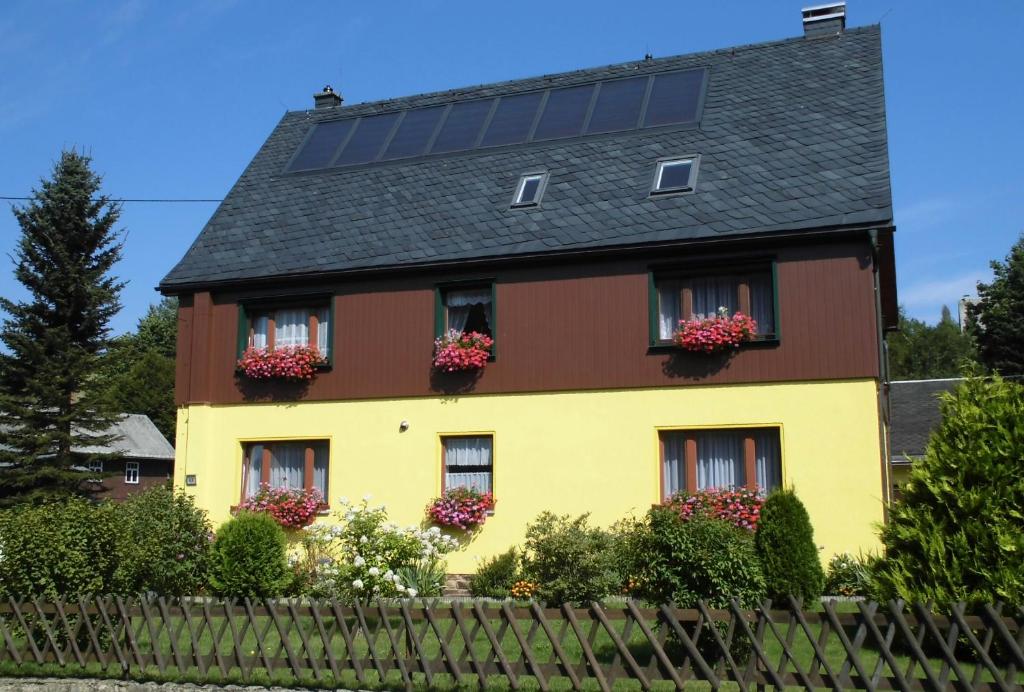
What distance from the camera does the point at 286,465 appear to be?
1747cm

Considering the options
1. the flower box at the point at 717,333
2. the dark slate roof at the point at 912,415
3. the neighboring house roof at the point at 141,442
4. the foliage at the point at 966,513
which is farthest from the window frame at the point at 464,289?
the neighboring house roof at the point at 141,442

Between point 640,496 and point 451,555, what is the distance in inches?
127

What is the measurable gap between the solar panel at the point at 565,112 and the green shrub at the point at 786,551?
946cm

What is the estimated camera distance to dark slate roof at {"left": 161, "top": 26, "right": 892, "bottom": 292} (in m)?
15.6

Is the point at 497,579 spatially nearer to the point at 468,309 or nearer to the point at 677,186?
the point at 468,309

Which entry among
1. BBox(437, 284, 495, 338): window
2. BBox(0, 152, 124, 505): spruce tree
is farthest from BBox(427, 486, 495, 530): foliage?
BBox(0, 152, 124, 505): spruce tree

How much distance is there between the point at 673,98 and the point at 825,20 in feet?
12.8

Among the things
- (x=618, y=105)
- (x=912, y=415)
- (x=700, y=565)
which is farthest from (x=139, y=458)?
(x=700, y=565)

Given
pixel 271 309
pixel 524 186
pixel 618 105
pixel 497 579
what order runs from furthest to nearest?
pixel 618 105 → pixel 271 309 → pixel 524 186 → pixel 497 579

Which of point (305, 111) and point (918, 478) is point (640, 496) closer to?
point (918, 478)

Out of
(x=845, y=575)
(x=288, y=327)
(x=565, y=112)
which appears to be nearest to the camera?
(x=845, y=575)

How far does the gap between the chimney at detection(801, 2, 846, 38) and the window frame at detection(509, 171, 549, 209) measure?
6.48m

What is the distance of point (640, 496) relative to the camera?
15203mm

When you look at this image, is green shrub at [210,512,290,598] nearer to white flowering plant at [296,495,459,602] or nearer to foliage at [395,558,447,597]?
white flowering plant at [296,495,459,602]
